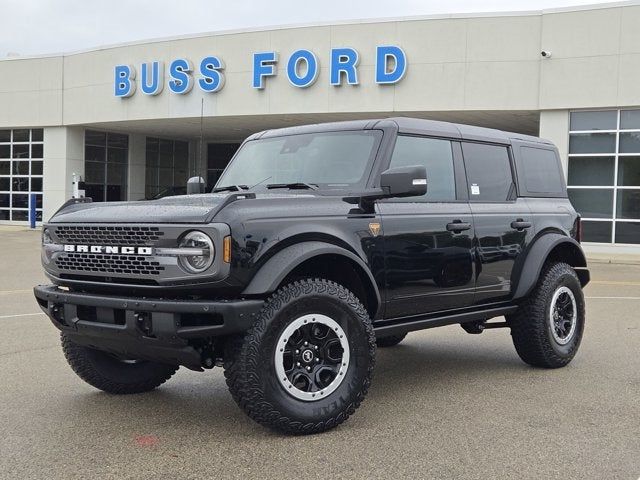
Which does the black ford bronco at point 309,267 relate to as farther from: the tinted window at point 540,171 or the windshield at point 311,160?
the tinted window at point 540,171

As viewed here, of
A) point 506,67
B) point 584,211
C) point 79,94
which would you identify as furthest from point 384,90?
point 79,94

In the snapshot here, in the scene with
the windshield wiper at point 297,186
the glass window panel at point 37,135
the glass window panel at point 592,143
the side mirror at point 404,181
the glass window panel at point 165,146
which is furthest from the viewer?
the glass window panel at point 165,146

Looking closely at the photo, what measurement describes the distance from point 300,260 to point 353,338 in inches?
23.8

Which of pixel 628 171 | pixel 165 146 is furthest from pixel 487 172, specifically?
pixel 165 146

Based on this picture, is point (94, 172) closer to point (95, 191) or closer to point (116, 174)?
point (95, 191)

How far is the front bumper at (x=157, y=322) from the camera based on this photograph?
4043 mm

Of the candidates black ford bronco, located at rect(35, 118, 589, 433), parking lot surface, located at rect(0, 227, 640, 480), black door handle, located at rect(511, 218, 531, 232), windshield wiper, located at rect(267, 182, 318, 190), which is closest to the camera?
parking lot surface, located at rect(0, 227, 640, 480)

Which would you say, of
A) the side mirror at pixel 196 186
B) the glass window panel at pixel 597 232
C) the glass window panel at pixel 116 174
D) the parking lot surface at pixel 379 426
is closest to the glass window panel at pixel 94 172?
the glass window panel at pixel 116 174

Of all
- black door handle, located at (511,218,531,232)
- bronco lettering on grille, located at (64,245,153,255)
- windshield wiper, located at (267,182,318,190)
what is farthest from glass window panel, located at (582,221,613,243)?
bronco lettering on grille, located at (64,245,153,255)

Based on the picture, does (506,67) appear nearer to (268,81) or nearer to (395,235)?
(268,81)

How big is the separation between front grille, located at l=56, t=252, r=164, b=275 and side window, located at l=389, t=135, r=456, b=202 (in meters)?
1.88

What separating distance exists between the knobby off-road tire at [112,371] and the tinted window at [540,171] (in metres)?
3.46

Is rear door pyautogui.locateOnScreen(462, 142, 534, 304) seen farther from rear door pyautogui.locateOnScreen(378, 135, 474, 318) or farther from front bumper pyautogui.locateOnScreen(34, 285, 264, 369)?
front bumper pyautogui.locateOnScreen(34, 285, 264, 369)

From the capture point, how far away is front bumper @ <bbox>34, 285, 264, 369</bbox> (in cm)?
404
